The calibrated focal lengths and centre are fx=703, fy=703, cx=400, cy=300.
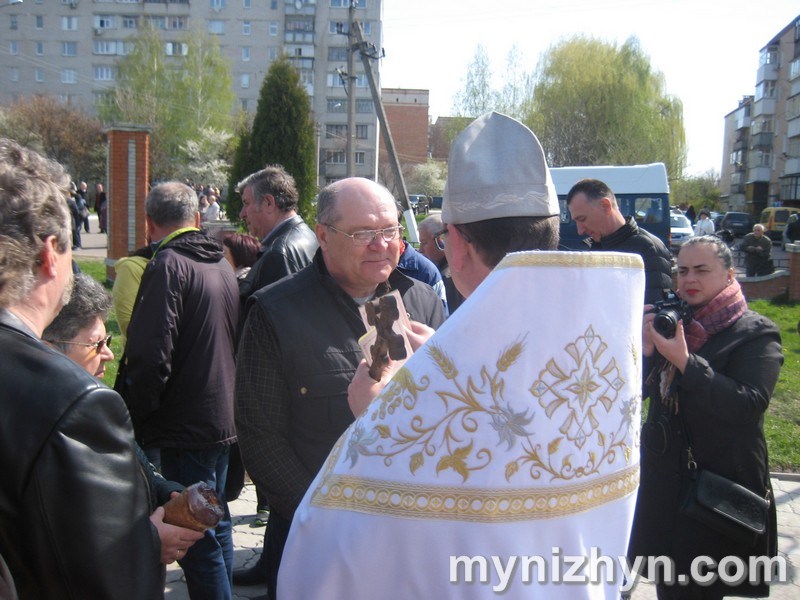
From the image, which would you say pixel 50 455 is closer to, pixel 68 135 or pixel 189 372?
pixel 189 372

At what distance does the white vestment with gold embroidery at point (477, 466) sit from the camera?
1186mm

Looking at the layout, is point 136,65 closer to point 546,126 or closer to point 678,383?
point 546,126

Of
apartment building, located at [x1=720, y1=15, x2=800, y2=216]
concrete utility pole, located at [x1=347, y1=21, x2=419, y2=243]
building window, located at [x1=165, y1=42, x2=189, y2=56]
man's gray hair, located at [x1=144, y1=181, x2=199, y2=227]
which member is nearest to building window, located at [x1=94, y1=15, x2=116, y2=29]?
building window, located at [x1=165, y1=42, x2=189, y2=56]

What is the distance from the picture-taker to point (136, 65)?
5950 cm

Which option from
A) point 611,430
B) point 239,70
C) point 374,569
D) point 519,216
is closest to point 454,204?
point 519,216

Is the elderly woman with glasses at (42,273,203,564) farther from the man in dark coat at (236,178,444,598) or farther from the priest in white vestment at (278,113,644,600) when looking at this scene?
the priest in white vestment at (278,113,644,600)

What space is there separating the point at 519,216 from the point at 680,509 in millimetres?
2116

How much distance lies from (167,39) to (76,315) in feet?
256

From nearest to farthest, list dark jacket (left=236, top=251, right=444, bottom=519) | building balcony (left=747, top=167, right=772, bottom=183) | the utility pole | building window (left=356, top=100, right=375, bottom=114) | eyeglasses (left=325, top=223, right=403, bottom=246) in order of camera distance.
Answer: dark jacket (left=236, top=251, right=444, bottom=519) < eyeglasses (left=325, top=223, right=403, bottom=246) < the utility pole < building balcony (left=747, top=167, right=772, bottom=183) < building window (left=356, top=100, right=375, bottom=114)

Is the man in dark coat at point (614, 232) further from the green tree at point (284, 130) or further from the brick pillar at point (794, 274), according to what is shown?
the green tree at point (284, 130)

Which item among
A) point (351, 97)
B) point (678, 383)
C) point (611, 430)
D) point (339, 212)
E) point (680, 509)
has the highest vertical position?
point (351, 97)

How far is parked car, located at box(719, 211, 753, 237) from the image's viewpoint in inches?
1563

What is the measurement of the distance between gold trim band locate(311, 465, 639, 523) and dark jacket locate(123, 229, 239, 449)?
2213 mm

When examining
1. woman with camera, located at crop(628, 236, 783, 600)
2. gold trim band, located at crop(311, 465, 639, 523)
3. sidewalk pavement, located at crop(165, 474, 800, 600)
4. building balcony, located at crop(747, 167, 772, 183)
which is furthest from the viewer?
building balcony, located at crop(747, 167, 772, 183)
